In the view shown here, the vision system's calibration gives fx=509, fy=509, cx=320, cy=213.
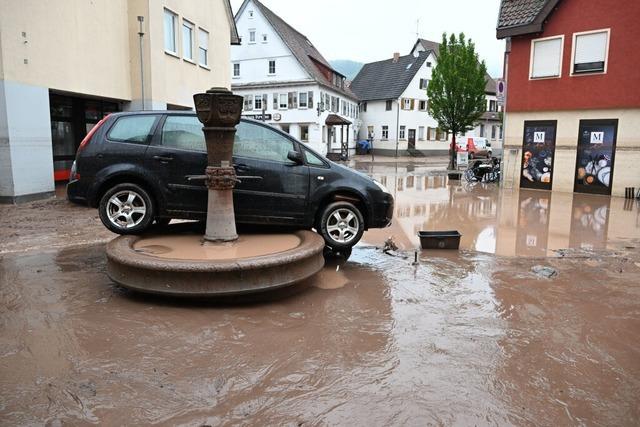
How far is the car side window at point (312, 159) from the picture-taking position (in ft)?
23.8

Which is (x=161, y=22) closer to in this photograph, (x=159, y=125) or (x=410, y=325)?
(x=159, y=125)

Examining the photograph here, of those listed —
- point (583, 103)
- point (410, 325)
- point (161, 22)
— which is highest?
point (161, 22)

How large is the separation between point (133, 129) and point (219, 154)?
1.52 metres

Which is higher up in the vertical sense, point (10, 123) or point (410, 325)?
point (10, 123)

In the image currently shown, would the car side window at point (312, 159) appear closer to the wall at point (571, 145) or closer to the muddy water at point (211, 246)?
the muddy water at point (211, 246)

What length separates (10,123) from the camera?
12180 mm

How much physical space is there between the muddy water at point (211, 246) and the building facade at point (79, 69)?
802 centimetres

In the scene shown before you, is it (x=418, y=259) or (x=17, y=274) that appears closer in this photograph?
(x=17, y=274)

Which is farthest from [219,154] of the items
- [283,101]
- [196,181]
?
[283,101]

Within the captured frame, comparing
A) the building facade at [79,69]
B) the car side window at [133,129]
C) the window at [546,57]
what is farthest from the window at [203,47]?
the car side window at [133,129]

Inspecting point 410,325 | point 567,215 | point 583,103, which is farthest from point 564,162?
point 410,325

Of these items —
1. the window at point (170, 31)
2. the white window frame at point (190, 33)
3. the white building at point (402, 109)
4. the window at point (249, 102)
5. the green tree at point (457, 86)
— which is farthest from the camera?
the white building at point (402, 109)

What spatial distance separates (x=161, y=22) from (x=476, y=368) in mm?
17000

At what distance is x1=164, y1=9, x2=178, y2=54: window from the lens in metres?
18.3
